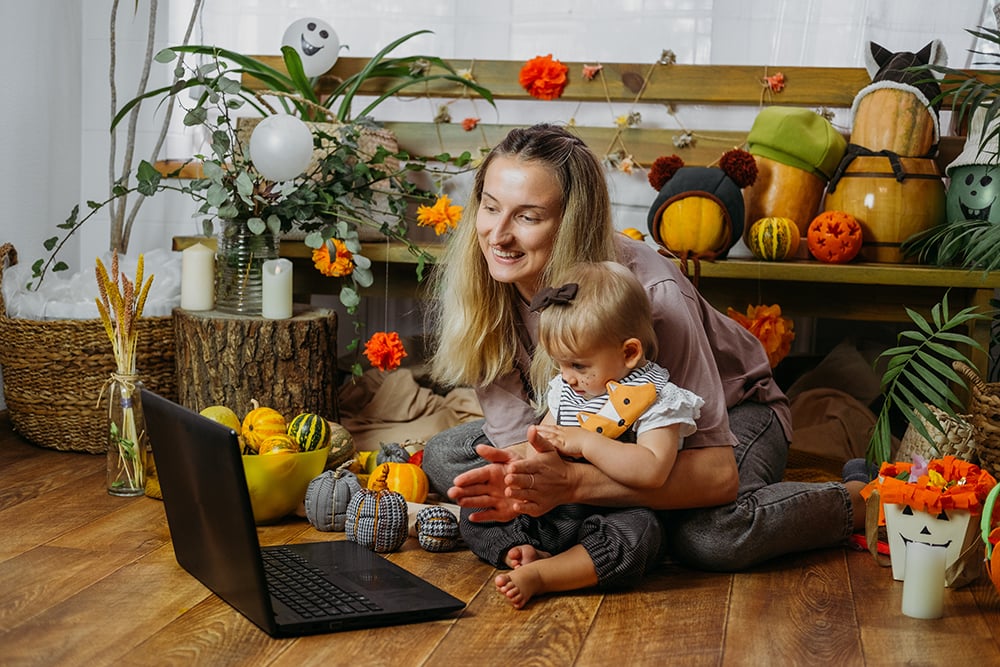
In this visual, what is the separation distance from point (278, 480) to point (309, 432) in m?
0.14

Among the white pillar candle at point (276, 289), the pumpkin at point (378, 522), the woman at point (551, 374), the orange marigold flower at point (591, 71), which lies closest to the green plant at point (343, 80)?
the orange marigold flower at point (591, 71)

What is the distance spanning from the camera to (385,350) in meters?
2.57

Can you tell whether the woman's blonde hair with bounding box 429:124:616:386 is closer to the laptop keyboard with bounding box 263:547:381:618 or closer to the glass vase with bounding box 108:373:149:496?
the laptop keyboard with bounding box 263:547:381:618

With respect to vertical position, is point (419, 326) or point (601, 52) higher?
point (601, 52)

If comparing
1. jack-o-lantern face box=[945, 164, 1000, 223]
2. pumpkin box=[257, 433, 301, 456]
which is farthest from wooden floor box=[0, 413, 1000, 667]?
jack-o-lantern face box=[945, 164, 1000, 223]

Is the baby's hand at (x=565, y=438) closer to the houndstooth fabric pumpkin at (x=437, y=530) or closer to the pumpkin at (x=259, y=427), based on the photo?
the houndstooth fabric pumpkin at (x=437, y=530)

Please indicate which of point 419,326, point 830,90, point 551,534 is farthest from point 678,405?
point 419,326

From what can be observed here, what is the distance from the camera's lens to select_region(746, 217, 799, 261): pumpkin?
2.61m

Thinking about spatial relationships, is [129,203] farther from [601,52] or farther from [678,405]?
[678,405]

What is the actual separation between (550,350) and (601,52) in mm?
1531

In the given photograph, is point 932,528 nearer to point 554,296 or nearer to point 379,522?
point 554,296

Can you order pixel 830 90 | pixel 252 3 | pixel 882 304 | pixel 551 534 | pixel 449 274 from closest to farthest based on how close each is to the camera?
pixel 551 534 → pixel 449 274 → pixel 882 304 → pixel 830 90 → pixel 252 3

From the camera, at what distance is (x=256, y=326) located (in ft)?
8.02

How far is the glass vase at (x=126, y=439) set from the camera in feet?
7.16
